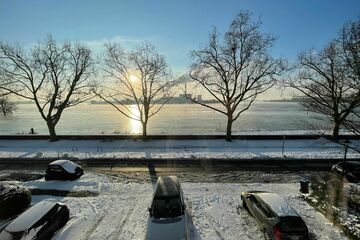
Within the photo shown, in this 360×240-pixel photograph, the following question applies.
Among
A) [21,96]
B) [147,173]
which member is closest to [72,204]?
[147,173]

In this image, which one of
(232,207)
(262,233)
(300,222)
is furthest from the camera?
(232,207)

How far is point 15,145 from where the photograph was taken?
3084cm

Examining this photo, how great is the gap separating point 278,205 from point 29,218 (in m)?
9.78

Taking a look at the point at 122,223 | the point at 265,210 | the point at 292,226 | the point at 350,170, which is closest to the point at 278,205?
the point at 265,210

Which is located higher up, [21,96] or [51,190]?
[21,96]

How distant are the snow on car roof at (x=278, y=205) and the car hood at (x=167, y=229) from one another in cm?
371

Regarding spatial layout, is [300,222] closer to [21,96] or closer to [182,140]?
[182,140]

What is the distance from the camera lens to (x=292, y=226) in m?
10.4

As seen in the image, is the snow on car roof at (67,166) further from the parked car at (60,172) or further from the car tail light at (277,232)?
the car tail light at (277,232)

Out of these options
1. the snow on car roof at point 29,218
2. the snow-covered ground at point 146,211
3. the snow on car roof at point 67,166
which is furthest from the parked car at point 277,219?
the snow on car roof at point 67,166

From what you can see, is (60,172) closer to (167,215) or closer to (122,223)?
(122,223)

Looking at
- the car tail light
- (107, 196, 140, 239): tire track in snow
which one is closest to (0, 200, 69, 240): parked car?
(107, 196, 140, 239): tire track in snow

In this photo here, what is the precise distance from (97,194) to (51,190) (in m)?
3.01

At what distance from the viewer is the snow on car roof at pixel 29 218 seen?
9.89 meters
